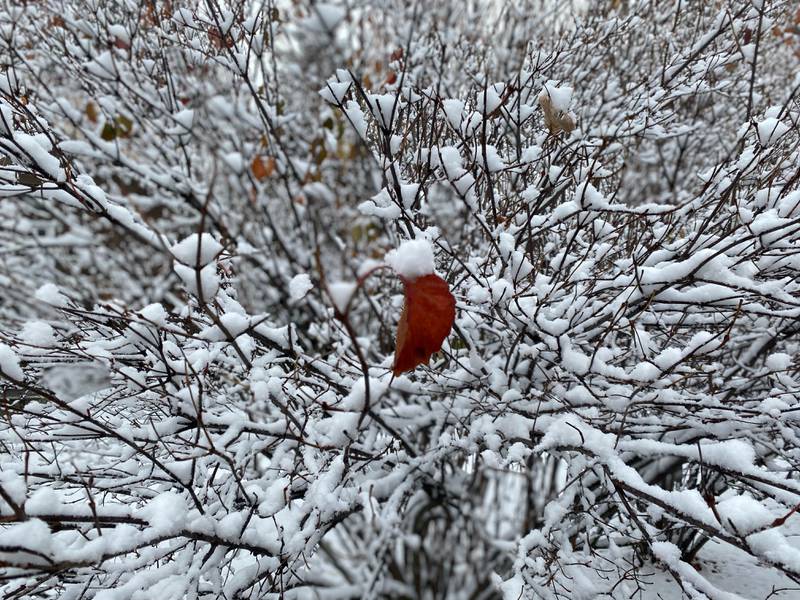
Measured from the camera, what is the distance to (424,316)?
1242 millimetres

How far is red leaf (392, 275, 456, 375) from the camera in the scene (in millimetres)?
1235

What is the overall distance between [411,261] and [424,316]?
5.5 inches

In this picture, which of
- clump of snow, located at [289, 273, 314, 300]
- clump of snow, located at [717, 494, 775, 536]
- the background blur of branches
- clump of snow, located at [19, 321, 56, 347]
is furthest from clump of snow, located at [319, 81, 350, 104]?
clump of snow, located at [717, 494, 775, 536]

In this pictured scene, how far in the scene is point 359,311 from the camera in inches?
194

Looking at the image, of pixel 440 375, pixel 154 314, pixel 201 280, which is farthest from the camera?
pixel 440 375

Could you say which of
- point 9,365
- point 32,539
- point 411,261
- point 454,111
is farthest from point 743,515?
point 9,365

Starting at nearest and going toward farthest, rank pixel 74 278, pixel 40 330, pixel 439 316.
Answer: pixel 439 316 → pixel 40 330 → pixel 74 278

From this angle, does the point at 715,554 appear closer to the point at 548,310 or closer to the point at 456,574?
the point at 456,574

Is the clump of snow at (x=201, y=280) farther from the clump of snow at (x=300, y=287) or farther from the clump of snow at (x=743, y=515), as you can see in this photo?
the clump of snow at (x=743, y=515)

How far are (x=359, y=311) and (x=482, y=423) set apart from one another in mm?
3047

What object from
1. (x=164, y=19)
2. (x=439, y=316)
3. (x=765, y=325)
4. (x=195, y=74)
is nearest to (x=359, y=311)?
(x=195, y=74)

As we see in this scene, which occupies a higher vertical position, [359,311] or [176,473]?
[359,311]

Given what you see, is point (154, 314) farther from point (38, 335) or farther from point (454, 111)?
point (454, 111)

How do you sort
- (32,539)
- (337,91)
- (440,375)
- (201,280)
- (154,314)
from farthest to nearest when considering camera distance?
(440,375), (337,91), (154,314), (201,280), (32,539)
